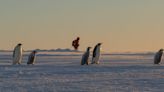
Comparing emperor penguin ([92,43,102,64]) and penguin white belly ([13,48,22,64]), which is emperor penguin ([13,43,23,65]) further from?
emperor penguin ([92,43,102,64])

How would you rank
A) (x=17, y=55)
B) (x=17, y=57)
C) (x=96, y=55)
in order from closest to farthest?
(x=17, y=57)
(x=17, y=55)
(x=96, y=55)

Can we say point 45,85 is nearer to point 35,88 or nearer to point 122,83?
point 35,88

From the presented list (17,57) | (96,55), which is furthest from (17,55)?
(96,55)

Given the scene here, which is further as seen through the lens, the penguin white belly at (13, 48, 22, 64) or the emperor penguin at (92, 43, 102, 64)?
the emperor penguin at (92, 43, 102, 64)

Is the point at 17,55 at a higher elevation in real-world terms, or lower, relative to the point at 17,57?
higher

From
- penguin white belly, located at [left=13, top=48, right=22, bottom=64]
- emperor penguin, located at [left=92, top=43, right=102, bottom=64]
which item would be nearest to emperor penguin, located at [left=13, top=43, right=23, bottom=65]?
penguin white belly, located at [left=13, top=48, right=22, bottom=64]

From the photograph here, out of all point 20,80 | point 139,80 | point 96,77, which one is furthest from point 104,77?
point 20,80

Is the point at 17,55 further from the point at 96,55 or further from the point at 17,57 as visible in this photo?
the point at 96,55

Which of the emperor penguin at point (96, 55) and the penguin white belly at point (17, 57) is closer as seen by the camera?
the penguin white belly at point (17, 57)

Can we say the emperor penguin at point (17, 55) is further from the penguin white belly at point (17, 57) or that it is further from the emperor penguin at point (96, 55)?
the emperor penguin at point (96, 55)

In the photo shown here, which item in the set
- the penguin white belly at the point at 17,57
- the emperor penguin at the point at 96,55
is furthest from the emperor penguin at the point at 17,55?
the emperor penguin at the point at 96,55

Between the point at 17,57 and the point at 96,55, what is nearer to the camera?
the point at 17,57

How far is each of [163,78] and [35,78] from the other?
14.1ft

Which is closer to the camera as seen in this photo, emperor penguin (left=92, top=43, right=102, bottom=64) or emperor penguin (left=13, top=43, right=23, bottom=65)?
emperor penguin (left=13, top=43, right=23, bottom=65)
